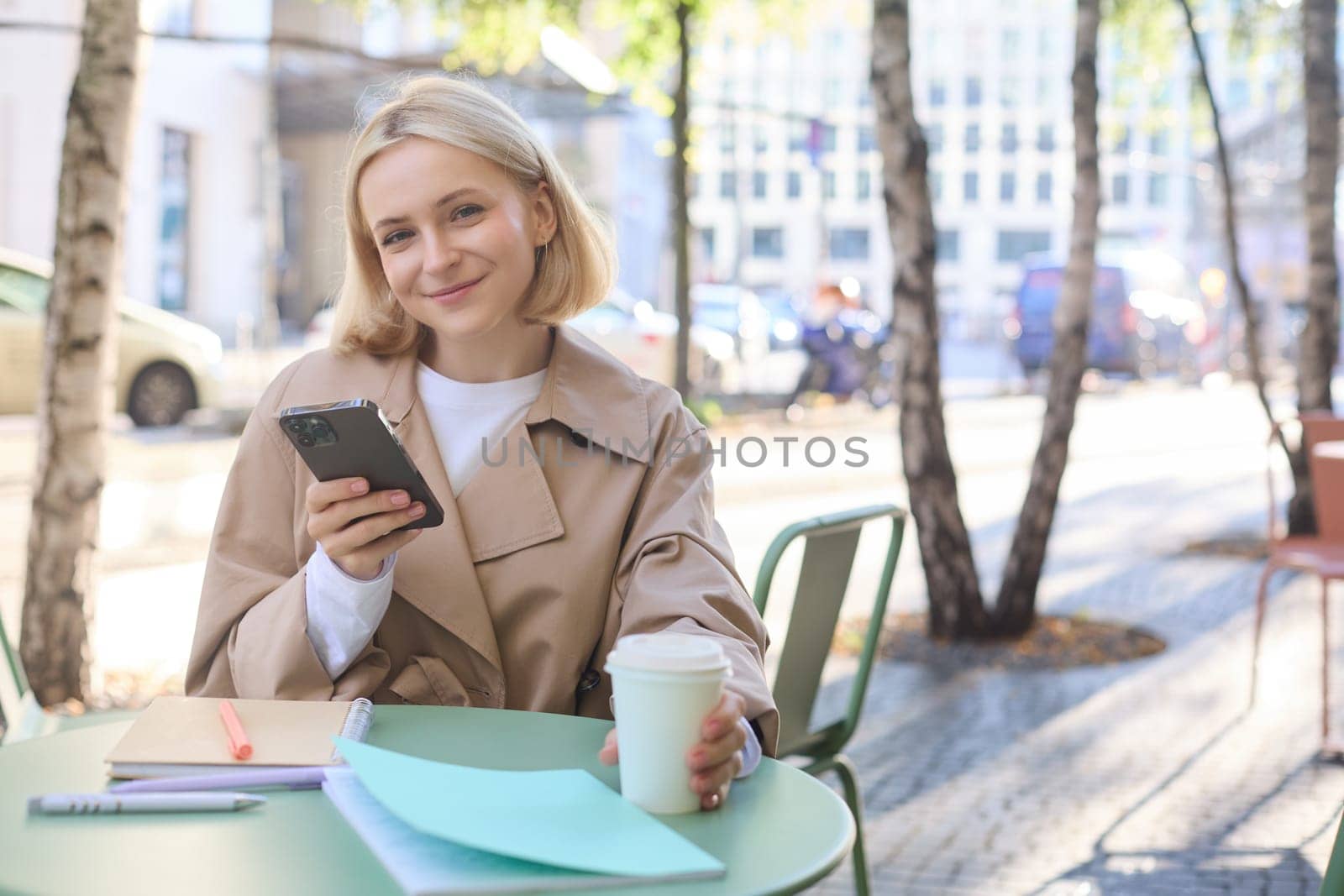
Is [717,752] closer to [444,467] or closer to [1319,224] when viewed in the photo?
[444,467]

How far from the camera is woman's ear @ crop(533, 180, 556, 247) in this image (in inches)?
98.3

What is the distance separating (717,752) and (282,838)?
43cm

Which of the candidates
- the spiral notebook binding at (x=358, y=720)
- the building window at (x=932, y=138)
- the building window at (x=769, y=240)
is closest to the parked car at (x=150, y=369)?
the building window at (x=932, y=138)

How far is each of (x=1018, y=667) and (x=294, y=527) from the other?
4.64m

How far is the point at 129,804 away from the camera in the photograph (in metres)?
1.55

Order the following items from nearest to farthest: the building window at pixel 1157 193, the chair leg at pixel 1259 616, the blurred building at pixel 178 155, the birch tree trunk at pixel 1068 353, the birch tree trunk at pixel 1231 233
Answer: the chair leg at pixel 1259 616 → the birch tree trunk at pixel 1068 353 → the birch tree trunk at pixel 1231 233 → the blurred building at pixel 178 155 → the building window at pixel 1157 193

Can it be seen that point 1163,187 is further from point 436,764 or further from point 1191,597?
point 436,764

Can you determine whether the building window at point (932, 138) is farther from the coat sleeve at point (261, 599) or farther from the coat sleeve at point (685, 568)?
the coat sleeve at point (261, 599)

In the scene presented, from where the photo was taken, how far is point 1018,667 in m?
6.43

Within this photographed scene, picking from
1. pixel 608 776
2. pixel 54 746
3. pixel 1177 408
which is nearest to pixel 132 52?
pixel 54 746

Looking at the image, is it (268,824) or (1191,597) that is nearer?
(268,824)

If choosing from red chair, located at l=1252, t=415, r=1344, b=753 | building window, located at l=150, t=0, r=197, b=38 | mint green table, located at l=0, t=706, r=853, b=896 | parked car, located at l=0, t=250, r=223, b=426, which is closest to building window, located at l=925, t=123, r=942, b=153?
red chair, located at l=1252, t=415, r=1344, b=753

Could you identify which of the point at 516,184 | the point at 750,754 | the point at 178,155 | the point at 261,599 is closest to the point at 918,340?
the point at 516,184

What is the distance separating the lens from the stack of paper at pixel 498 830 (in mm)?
1357
